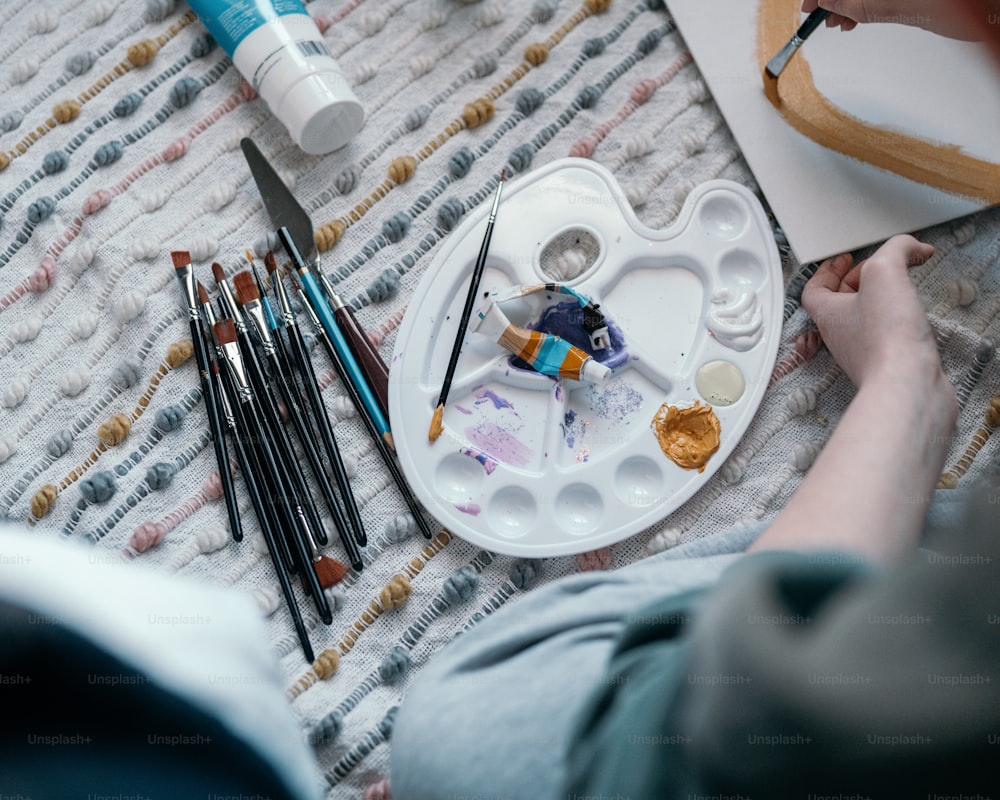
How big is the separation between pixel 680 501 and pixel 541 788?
0.23m

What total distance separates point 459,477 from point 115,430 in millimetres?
255

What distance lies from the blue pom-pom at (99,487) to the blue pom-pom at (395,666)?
0.77 feet

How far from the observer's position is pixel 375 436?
64cm

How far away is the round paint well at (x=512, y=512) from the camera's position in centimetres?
63

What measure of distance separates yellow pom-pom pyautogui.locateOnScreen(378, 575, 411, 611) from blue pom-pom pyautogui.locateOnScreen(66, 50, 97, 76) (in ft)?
1.59

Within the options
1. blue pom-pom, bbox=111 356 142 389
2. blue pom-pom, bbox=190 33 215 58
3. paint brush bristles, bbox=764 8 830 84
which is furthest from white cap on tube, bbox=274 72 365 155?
paint brush bristles, bbox=764 8 830 84

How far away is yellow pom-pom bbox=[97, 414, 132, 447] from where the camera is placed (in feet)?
2.12

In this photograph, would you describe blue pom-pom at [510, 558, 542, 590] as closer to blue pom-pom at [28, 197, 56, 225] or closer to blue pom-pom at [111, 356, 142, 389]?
blue pom-pom at [111, 356, 142, 389]

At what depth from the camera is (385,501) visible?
0.64 metres

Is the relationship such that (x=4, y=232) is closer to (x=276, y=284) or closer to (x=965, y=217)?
(x=276, y=284)

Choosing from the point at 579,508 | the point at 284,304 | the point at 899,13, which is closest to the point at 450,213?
the point at 284,304

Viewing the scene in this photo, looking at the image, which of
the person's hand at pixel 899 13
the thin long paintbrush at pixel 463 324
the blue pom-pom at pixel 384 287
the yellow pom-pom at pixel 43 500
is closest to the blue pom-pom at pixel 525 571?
the thin long paintbrush at pixel 463 324

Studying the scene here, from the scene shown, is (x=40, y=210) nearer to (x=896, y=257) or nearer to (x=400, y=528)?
(x=400, y=528)

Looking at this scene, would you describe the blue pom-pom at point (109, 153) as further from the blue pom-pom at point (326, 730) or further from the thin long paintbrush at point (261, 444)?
the blue pom-pom at point (326, 730)
